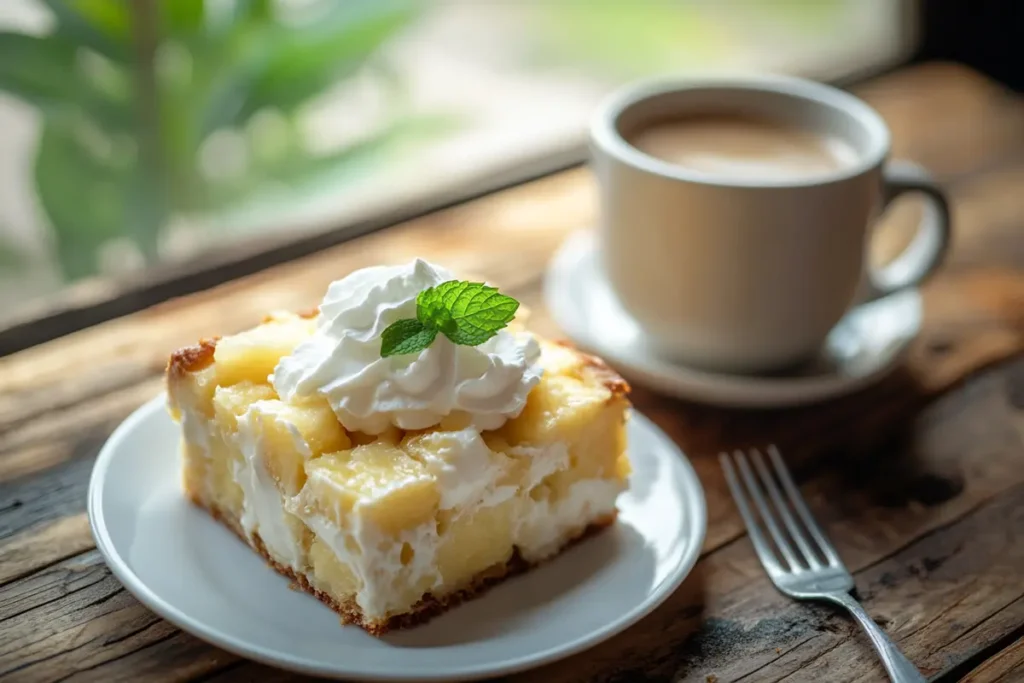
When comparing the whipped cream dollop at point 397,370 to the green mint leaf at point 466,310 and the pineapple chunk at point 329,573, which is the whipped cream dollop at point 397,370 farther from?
the pineapple chunk at point 329,573

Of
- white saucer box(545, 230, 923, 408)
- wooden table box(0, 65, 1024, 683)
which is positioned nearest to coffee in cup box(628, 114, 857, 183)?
white saucer box(545, 230, 923, 408)

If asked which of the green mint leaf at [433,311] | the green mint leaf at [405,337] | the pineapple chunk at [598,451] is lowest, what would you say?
the pineapple chunk at [598,451]

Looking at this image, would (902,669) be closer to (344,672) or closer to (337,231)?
(344,672)

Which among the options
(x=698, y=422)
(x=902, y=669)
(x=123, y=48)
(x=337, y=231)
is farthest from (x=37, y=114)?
(x=902, y=669)

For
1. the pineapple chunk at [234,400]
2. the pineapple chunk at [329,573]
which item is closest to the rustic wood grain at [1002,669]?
the pineapple chunk at [329,573]

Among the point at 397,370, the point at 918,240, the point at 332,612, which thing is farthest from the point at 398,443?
the point at 918,240

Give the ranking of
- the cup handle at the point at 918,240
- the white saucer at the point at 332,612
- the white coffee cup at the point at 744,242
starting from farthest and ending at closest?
the cup handle at the point at 918,240, the white coffee cup at the point at 744,242, the white saucer at the point at 332,612

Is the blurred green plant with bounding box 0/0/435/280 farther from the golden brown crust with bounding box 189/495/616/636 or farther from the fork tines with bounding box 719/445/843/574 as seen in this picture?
the fork tines with bounding box 719/445/843/574
